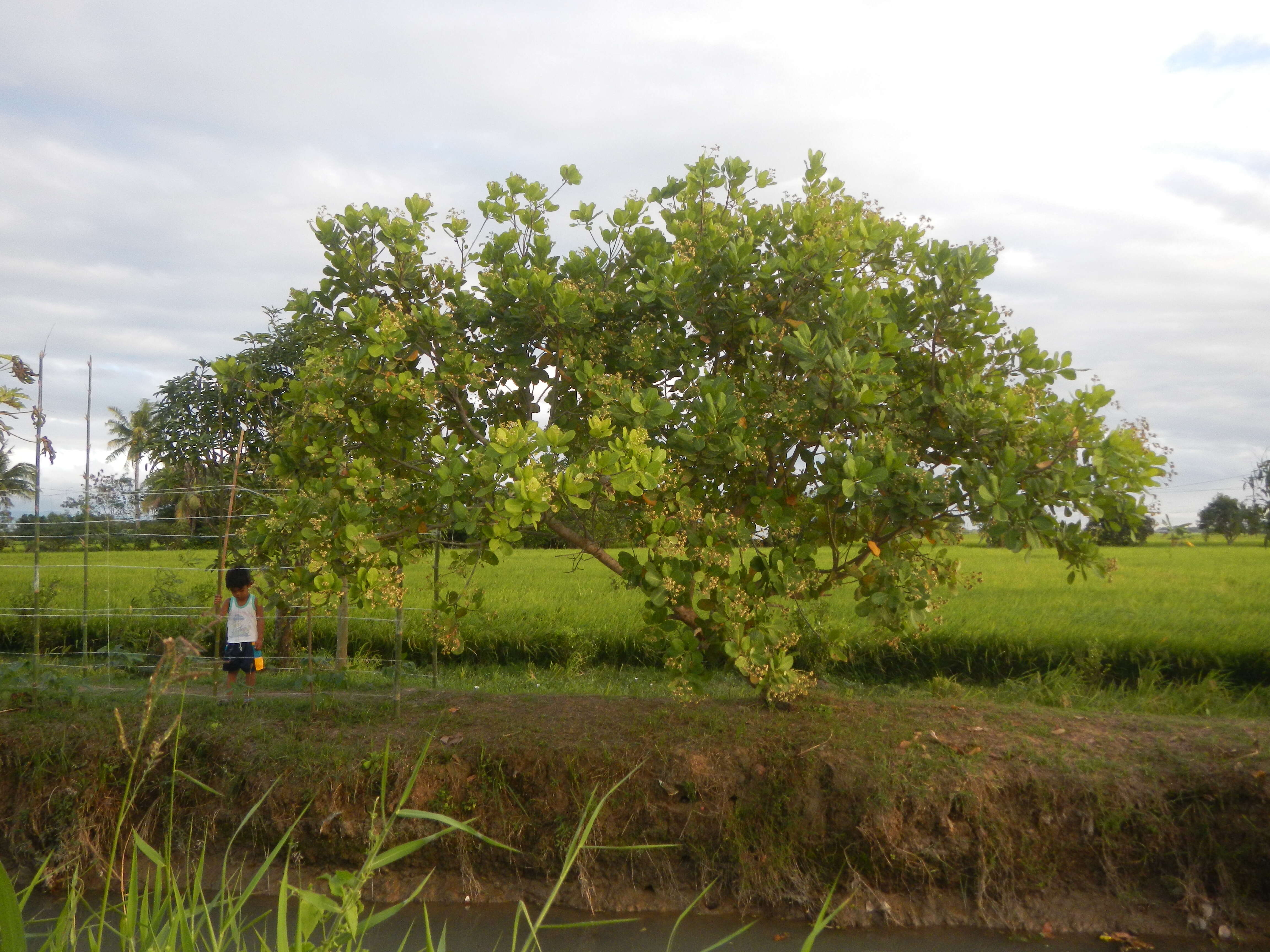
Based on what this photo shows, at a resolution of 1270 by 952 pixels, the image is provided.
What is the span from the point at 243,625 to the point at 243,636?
89 millimetres

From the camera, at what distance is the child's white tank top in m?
6.47

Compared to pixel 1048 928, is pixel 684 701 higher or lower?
higher

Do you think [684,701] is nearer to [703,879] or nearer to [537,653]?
[703,879]

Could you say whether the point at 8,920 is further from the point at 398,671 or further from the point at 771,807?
the point at 398,671

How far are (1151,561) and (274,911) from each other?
15.2 metres

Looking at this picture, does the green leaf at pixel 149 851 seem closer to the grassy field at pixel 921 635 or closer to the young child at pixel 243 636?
the grassy field at pixel 921 635

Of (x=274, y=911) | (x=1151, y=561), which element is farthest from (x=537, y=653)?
(x=1151, y=561)

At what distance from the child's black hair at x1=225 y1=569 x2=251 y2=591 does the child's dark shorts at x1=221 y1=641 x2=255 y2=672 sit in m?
0.41

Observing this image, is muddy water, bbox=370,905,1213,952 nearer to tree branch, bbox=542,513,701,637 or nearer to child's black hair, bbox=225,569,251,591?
tree branch, bbox=542,513,701,637

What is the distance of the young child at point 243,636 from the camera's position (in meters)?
6.48

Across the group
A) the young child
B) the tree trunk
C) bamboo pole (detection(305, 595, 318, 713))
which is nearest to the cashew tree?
bamboo pole (detection(305, 595, 318, 713))

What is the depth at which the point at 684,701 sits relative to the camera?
5.26 m

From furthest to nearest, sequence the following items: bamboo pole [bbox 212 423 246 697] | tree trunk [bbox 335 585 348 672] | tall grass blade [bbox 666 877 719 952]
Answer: tree trunk [bbox 335 585 348 672], bamboo pole [bbox 212 423 246 697], tall grass blade [bbox 666 877 719 952]

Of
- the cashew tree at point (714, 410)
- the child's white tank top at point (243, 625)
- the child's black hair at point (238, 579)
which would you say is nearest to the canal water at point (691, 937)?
the cashew tree at point (714, 410)
